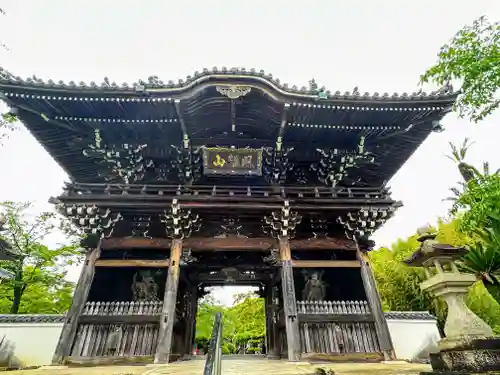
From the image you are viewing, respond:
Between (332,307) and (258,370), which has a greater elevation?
(332,307)

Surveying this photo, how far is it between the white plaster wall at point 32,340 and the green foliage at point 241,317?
15.5 m

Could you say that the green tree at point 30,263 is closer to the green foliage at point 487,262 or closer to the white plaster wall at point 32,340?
the white plaster wall at point 32,340

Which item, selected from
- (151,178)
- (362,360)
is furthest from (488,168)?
(151,178)

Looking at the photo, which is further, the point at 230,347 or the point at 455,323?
the point at 230,347

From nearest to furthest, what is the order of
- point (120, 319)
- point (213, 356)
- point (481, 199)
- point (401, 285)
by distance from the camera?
point (213, 356), point (481, 199), point (120, 319), point (401, 285)

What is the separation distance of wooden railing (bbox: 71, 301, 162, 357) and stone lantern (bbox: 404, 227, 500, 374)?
5.80m

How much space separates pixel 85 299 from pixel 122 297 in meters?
1.93

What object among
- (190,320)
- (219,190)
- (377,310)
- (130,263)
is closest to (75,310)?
(130,263)

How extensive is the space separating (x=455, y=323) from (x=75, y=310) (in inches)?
304

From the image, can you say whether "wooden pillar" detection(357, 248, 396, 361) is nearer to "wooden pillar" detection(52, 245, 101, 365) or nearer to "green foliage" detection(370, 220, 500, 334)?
"wooden pillar" detection(52, 245, 101, 365)

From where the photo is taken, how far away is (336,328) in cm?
702

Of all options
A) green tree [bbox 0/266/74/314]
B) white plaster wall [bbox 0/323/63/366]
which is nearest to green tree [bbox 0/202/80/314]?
green tree [bbox 0/266/74/314]

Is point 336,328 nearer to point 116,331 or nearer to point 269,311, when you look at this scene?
point 269,311

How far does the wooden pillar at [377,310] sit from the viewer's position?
6.67 m
